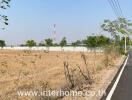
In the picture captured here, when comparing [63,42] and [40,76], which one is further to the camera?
[63,42]

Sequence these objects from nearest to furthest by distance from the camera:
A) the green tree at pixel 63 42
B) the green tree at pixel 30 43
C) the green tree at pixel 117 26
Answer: the green tree at pixel 117 26, the green tree at pixel 63 42, the green tree at pixel 30 43

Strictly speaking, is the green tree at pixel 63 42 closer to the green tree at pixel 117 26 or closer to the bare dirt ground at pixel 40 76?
the green tree at pixel 117 26

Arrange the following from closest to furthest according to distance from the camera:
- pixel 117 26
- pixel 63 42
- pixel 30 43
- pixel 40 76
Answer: pixel 40 76 → pixel 117 26 → pixel 63 42 → pixel 30 43

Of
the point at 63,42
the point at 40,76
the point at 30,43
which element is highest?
the point at 63,42

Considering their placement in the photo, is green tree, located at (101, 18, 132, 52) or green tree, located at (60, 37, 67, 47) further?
green tree, located at (60, 37, 67, 47)

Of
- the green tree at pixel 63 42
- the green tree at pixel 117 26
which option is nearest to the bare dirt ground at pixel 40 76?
the green tree at pixel 117 26

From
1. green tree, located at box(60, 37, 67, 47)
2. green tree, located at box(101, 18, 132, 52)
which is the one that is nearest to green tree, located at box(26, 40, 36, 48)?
green tree, located at box(60, 37, 67, 47)

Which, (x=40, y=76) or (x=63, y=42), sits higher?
(x=63, y=42)

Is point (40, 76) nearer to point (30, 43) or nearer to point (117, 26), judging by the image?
point (117, 26)

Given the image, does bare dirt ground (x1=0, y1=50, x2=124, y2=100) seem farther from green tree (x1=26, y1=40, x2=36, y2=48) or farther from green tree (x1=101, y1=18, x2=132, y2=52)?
green tree (x1=26, y1=40, x2=36, y2=48)

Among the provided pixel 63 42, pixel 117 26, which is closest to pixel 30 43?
pixel 63 42

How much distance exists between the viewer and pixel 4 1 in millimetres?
7391

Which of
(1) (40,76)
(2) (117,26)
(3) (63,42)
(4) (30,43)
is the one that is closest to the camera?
(1) (40,76)

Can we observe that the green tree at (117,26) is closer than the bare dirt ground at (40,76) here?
No
